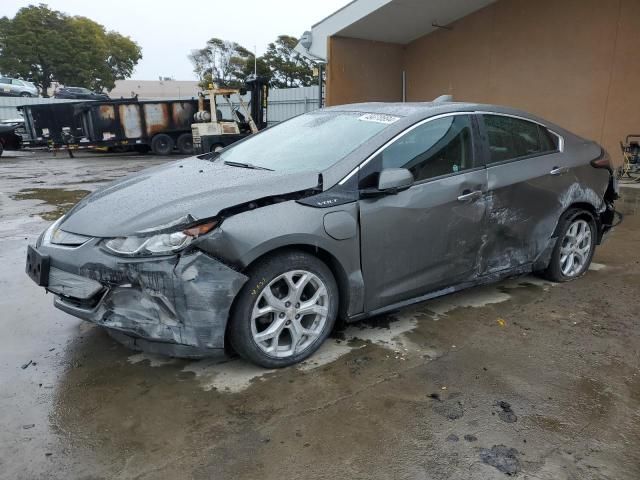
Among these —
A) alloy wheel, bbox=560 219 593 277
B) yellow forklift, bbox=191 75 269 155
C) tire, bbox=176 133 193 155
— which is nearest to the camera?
alloy wheel, bbox=560 219 593 277

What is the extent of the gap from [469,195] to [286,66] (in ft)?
146

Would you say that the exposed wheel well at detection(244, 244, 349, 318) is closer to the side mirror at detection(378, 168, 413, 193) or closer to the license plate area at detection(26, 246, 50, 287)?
the side mirror at detection(378, 168, 413, 193)

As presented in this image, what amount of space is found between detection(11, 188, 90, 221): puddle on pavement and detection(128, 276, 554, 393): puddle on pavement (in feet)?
18.2

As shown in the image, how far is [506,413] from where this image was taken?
8.51 ft

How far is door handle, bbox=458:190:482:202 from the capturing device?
11.5ft

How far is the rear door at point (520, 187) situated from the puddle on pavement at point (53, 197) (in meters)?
6.33

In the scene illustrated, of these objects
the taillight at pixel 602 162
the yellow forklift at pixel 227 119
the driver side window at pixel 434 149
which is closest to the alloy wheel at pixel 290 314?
the driver side window at pixel 434 149

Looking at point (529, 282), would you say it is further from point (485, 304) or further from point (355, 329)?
point (355, 329)

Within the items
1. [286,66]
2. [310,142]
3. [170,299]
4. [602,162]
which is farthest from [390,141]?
[286,66]

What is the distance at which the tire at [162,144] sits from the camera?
64.7ft

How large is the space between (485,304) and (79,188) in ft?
31.0

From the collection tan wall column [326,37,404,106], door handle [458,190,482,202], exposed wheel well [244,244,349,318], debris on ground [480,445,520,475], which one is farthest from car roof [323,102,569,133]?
tan wall column [326,37,404,106]

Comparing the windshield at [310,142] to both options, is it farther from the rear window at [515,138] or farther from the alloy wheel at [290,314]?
the rear window at [515,138]

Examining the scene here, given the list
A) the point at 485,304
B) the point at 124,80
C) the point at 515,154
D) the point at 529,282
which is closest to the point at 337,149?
the point at 515,154
